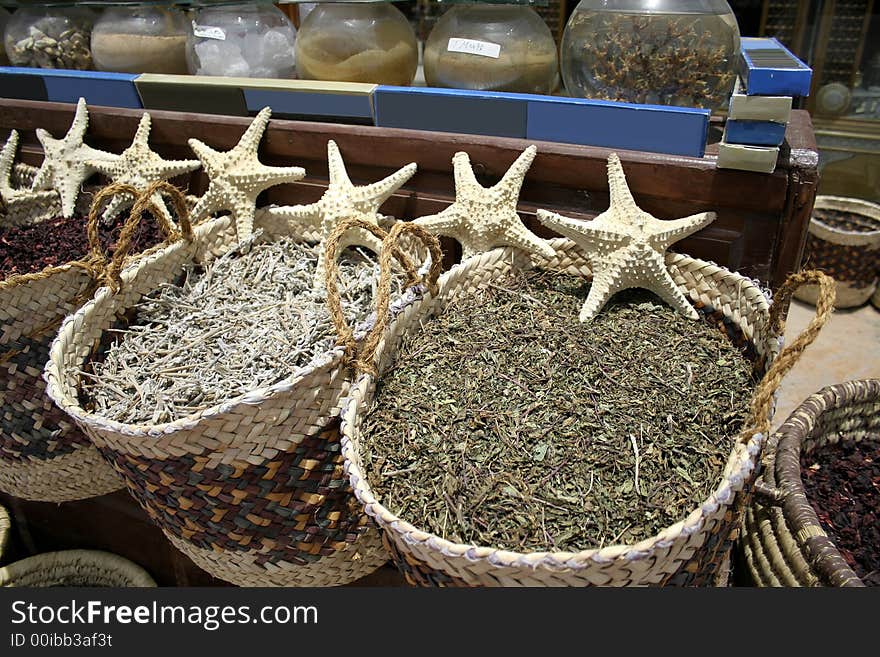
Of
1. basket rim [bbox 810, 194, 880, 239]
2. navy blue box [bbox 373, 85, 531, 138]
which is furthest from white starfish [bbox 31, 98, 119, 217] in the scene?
basket rim [bbox 810, 194, 880, 239]

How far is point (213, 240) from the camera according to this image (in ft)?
4.61

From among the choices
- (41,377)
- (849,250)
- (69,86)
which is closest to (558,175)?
(41,377)

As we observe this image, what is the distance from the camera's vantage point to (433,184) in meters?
1.35

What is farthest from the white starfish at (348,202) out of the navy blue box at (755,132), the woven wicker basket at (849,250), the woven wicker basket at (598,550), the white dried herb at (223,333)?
the woven wicker basket at (849,250)

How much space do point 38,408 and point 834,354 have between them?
101 inches

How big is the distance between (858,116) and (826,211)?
0.49 metres

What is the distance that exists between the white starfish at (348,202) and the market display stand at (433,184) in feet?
0.20

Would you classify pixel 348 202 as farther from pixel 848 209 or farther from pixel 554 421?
pixel 848 209

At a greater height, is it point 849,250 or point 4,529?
point 849,250

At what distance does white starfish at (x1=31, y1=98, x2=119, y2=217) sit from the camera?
160 centimetres

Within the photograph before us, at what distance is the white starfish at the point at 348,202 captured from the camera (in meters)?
1.29

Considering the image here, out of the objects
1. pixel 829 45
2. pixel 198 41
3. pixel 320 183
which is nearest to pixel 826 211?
pixel 829 45

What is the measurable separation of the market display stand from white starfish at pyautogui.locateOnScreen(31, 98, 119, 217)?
4cm

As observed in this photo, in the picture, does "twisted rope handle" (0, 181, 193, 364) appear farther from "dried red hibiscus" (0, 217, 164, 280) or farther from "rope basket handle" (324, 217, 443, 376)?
"rope basket handle" (324, 217, 443, 376)
